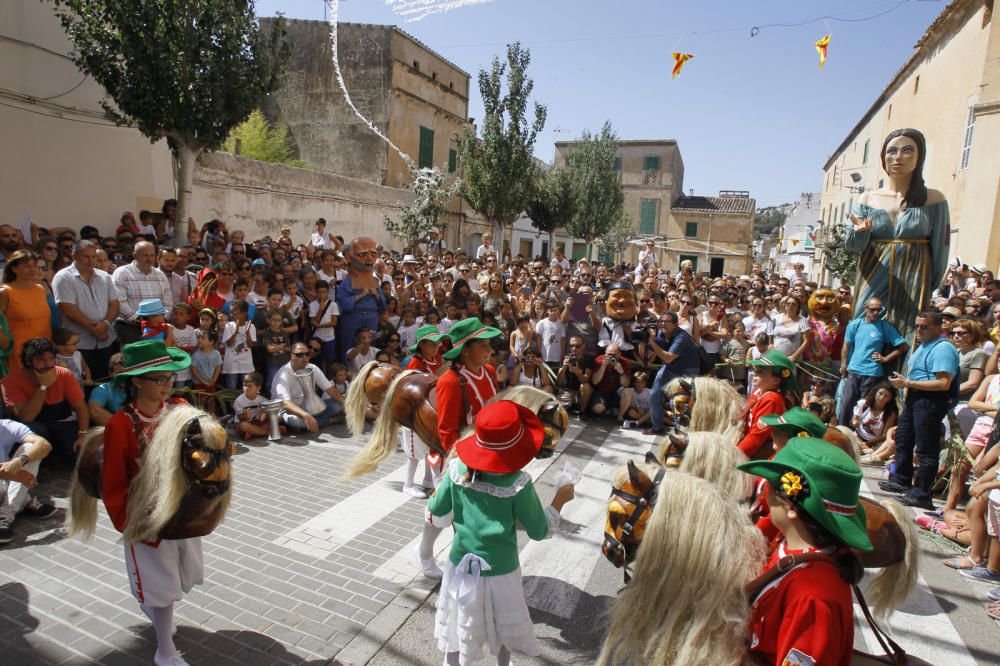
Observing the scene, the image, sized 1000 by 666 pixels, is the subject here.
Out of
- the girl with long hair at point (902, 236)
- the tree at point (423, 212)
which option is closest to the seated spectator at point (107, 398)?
the girl with long hair at point (902, 236)

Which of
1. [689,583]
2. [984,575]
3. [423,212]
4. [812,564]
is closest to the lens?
[812,564]

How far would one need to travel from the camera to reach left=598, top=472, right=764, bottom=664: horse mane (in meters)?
2.18

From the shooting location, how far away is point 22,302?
597 cm

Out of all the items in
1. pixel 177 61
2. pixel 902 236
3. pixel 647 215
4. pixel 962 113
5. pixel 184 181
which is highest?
pixel 962 113

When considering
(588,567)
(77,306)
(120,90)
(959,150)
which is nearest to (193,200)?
(120,90)

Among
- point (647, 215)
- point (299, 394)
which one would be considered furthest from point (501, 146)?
point (647, 215)

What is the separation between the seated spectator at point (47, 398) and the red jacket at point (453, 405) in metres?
3.31

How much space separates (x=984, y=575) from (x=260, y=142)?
2136 cm

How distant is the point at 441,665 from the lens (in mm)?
3586

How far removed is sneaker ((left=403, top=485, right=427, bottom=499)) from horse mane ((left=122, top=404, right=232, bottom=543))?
3.13 m

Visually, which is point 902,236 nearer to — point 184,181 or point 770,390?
point 770,390

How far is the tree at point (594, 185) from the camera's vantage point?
31.1 metres

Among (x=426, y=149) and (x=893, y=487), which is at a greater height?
(x=426, y=149)

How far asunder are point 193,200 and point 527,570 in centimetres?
1176
